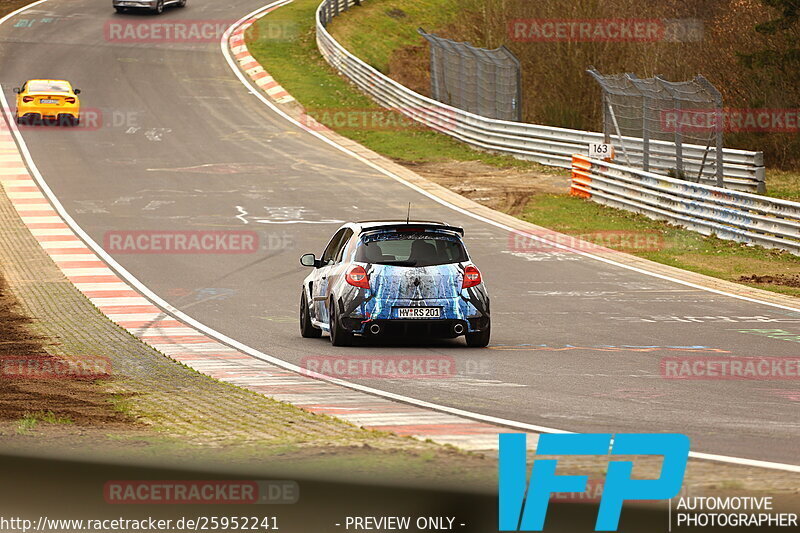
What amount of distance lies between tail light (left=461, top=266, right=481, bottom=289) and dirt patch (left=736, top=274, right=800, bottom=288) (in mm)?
8525

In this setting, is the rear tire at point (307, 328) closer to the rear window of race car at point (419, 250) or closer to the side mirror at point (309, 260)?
the side mirror at point (309, 260)

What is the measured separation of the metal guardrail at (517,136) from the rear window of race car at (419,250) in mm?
13821

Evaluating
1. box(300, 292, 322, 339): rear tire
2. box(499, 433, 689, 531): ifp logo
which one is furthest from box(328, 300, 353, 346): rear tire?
box(499, 433, 689, 531): ifp logo

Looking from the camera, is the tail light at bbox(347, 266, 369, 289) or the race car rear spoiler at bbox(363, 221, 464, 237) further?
the race car rear spoiler at bbox(363, 221, 464, 237)

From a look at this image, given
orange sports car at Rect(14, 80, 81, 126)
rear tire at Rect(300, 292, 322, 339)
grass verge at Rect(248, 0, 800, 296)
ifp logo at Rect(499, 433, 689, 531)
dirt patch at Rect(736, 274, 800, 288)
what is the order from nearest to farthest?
ifp logo at Rect(499, 433, 689, 531), rear tire at Rect(300, 292, 322, 339), dirt patch at Rect(736, 274, 800, 288), grass verge at Rect(248, 0, 800, 296), orange sports car at Rect(14, 80, 81, 126)

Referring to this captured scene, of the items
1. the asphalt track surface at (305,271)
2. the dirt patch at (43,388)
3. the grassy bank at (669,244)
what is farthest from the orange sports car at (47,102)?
the dirt patch at (43,388)

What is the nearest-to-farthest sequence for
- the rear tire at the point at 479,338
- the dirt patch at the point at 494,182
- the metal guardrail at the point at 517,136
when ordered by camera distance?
the rear tire at the point at 479,338 < the metal guardrail at the point at 517,136 < the dirt patch at the point at 494,182

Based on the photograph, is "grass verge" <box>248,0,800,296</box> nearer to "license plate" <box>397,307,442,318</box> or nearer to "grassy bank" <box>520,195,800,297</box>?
"grassy bank" <box>520,195,800,297</box>

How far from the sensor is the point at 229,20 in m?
57.6

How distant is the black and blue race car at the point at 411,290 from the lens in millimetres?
14359

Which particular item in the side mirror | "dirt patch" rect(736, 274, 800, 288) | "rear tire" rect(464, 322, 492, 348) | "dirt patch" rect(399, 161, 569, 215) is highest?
the side mirror

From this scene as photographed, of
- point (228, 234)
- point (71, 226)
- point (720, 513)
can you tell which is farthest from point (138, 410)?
point (71, 226)

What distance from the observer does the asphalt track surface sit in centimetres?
1080

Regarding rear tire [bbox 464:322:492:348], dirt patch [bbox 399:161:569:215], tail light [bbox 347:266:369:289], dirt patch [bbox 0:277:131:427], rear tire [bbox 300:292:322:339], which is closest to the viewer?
dirt patch [bbox 0:277:131:427]
